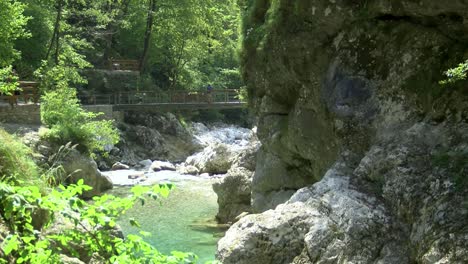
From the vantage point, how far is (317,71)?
41.5 feet

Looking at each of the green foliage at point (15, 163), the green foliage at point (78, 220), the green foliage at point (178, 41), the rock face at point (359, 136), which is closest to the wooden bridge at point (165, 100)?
the green foliage at point (178, 41)

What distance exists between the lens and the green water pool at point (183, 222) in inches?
576

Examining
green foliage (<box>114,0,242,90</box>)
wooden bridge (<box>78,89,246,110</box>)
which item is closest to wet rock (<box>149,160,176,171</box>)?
wooden bridge (<box>78,89,246,110</box>)

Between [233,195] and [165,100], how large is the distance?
20044 mm

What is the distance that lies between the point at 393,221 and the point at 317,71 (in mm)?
5119

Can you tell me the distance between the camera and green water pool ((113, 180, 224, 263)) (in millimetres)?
14641

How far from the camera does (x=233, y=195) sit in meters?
17.9

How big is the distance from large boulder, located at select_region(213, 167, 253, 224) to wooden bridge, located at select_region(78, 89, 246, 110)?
56.0 ft

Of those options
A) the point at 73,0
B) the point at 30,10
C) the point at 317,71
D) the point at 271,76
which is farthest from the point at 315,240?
the point at 73,0

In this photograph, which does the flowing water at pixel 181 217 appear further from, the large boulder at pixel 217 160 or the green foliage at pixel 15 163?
the green foliage at pixel 15 163

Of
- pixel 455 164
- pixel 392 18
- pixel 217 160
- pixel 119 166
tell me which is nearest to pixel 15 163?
pixel 455 164

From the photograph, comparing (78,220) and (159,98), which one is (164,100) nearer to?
(159,98)

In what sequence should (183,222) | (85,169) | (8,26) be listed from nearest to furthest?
1. (183,222)
2. (85,169)
3. (8,26)

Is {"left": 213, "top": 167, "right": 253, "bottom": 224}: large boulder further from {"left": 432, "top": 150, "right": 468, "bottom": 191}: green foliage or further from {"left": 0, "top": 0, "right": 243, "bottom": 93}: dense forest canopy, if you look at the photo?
{"left": 0, "top": 0, "right": 243, "bottom": 93}: dense forest canopy
